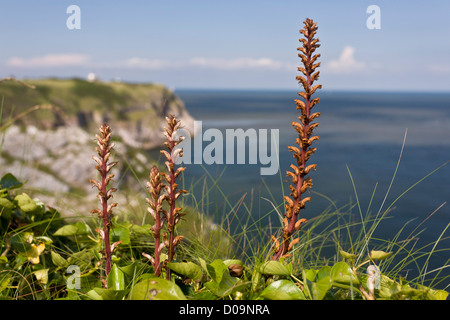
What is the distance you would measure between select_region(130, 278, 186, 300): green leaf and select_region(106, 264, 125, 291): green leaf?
0.18 m

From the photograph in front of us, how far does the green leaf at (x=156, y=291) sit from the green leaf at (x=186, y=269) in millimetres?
115

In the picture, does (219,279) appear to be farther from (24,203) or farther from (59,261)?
(24,203)

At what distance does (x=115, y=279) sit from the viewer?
1769 millimetres

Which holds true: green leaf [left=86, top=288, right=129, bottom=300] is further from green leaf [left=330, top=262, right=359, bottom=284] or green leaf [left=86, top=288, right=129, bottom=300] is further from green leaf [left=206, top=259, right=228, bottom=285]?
green leaf [left=330, top=262, right=359, bottom=284]

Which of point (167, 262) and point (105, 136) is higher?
point (105, 136)

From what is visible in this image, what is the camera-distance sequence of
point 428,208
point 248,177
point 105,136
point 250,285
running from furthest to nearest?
point 248,177 → point 428,208 → point 250,285 → point 105,136

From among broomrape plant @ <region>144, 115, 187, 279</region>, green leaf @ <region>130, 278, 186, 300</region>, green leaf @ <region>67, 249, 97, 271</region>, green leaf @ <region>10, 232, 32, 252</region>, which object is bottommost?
green leaf @ <region>67, 249, 97, 271</region>

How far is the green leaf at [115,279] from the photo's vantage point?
176 cm

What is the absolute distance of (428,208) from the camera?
28609 mm

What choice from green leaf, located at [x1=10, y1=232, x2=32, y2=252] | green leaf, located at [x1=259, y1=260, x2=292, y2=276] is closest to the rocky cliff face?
green leaf, located at [x1=10, y1=232, x2=32, y2=252]

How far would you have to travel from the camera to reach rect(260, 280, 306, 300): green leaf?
163 cm
